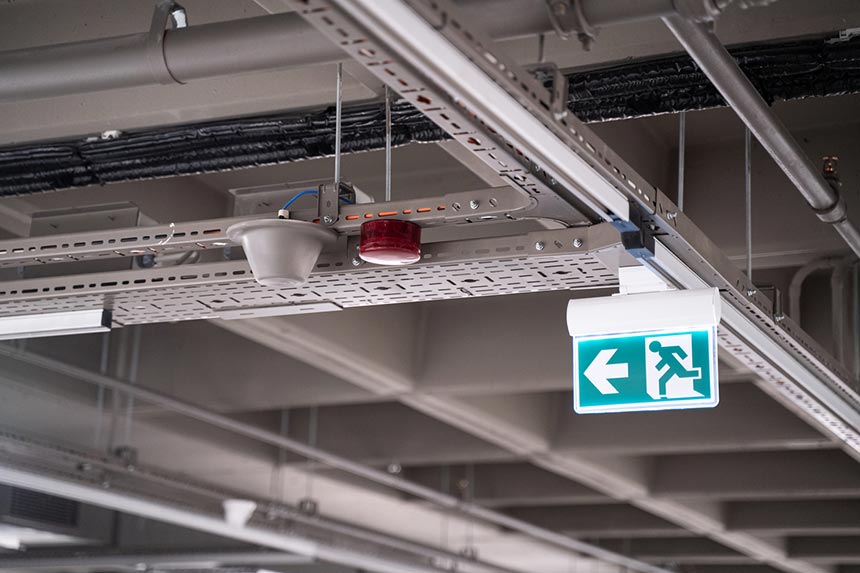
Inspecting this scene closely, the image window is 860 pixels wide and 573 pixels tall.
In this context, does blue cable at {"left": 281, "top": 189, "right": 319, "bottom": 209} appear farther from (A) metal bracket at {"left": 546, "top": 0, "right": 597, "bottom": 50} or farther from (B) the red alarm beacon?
(A) metal bracket at {"left": 546, "top": 0, "right": 597, "bottom": 50}

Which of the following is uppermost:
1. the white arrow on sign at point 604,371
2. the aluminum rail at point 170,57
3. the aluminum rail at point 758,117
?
the aluminum rail at point 170,57

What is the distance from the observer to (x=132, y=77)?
3.09 m

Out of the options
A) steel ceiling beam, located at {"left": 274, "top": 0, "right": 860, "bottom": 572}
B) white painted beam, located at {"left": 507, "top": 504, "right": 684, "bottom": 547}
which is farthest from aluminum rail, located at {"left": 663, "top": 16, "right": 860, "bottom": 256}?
white painted beam, located at {"left": 507, "top": 504, "right": 684, "bottom": 547}

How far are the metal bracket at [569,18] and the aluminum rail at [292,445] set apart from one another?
361 cm

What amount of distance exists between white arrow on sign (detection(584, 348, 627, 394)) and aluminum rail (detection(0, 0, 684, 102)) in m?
0.91

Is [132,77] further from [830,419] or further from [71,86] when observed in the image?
[830,419]

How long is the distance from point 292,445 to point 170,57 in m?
4.05

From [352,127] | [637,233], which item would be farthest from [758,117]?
[352,127]

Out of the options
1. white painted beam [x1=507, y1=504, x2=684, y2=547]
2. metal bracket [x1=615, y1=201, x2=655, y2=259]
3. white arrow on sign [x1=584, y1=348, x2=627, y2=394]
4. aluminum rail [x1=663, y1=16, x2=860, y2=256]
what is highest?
aluminum rail [x1=663, y1=16, x2=860, y2=256]

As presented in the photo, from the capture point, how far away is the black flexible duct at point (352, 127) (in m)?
3.13

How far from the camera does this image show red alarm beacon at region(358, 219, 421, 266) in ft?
9.70

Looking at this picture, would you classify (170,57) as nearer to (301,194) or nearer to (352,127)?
(301,194)

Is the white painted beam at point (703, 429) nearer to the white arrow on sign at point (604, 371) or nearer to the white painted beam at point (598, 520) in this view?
the white painted beam at point (598, 520)

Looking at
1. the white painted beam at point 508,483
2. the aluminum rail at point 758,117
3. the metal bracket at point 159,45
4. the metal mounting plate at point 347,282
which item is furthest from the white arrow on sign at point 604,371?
the white painted beam at point 508,483
